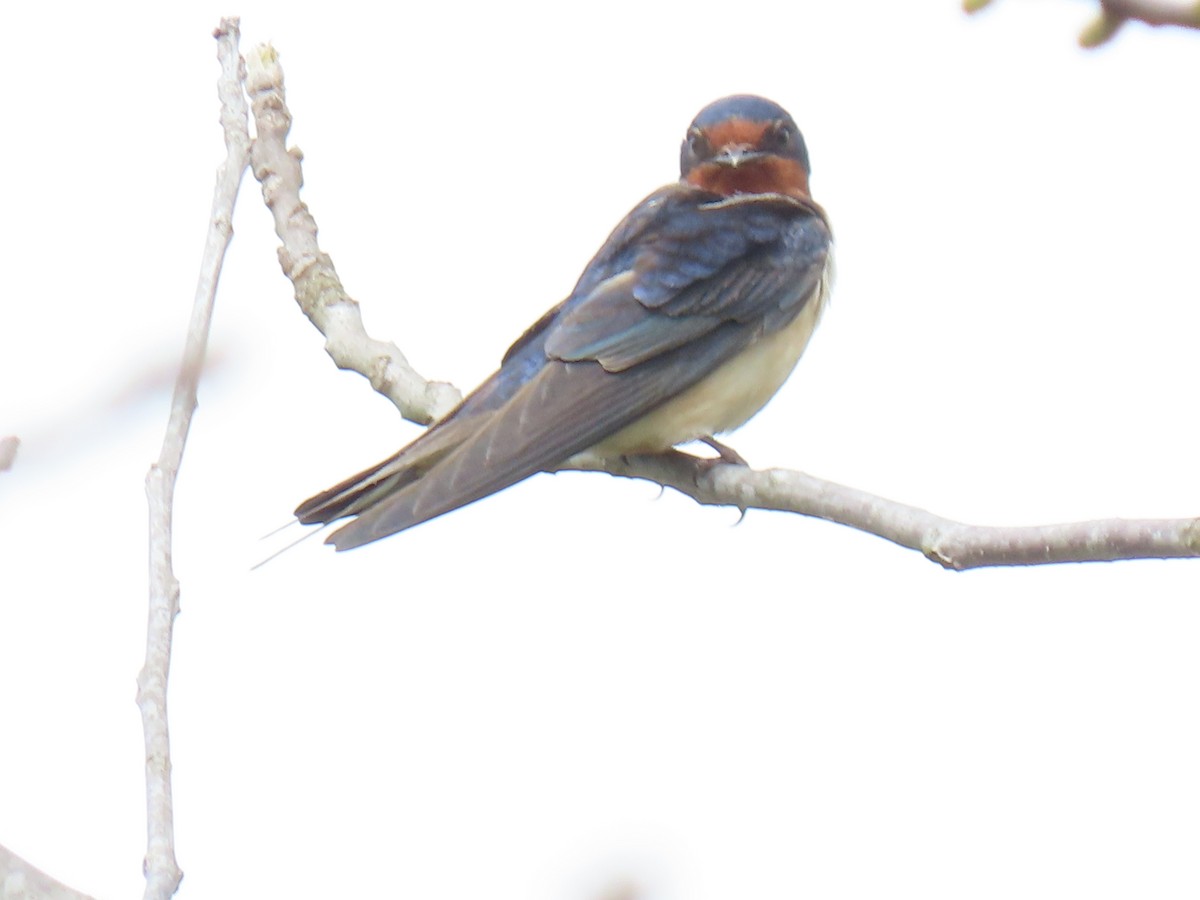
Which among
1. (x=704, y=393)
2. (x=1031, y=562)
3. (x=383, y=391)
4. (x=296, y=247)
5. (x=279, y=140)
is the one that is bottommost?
(x=1031, y=562)

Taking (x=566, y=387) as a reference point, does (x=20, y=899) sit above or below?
below

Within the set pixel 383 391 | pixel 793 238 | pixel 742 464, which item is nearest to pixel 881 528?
pixel 742 464

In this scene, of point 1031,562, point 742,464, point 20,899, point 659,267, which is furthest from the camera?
point 659,267

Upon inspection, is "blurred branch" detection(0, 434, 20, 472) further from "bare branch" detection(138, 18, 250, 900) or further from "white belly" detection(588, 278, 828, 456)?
"white belly" detection(588, 278, 828, 456)

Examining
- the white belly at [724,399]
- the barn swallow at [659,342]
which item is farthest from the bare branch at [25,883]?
the white belly at [724,399]

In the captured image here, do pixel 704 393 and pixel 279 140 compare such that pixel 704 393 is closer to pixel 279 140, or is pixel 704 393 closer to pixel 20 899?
pixel 279 140

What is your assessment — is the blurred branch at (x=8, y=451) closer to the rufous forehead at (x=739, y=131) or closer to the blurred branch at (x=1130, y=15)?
the blurred branch at (x=1130, y=15)

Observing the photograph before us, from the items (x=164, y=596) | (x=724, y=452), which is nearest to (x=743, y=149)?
(x=724, y=452)

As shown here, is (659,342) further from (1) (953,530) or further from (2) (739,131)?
(1) (953,530)

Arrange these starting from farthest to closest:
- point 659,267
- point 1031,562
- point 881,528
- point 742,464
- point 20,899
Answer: point 659,267, point 742,464, point 881,528, point 1031,562, point 20,899
